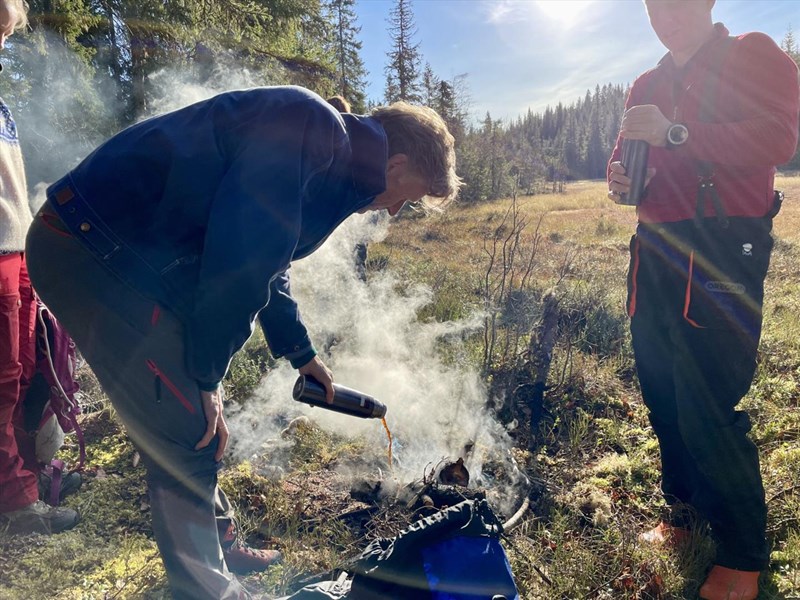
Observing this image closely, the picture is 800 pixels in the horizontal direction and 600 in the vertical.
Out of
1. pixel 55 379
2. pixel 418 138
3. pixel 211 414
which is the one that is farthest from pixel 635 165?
pixel 55 379

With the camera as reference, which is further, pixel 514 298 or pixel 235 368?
pixel 514 298

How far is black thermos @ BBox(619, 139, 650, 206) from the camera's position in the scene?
90.3 inches

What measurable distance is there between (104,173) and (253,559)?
183 cm

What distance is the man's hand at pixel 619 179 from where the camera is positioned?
2352mm

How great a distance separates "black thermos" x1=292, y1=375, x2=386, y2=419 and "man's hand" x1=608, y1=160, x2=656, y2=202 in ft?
5.02

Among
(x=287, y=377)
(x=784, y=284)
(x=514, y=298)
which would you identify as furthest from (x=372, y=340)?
(x=784, y=284)

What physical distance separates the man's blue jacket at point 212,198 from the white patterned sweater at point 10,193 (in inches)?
37.4

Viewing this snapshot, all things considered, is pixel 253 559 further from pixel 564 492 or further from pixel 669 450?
pixel 669 450

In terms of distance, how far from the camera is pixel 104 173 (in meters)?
1.56

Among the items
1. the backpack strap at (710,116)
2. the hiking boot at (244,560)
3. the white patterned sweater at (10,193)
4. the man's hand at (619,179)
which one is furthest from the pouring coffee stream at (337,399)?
the backpack strap at (710,116)

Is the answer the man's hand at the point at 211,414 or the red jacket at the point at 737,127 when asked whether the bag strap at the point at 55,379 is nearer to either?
the man's hand at the point at 211,414

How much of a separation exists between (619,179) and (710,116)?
0.42 m

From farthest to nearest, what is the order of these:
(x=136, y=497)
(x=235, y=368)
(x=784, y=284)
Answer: (x=784, y=284) → (x=235, y=368) → (x=136, y=497)

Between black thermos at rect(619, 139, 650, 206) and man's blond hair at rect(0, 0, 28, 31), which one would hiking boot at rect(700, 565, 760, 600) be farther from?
man's blond hair at rect(0, 0, 28, 31)
